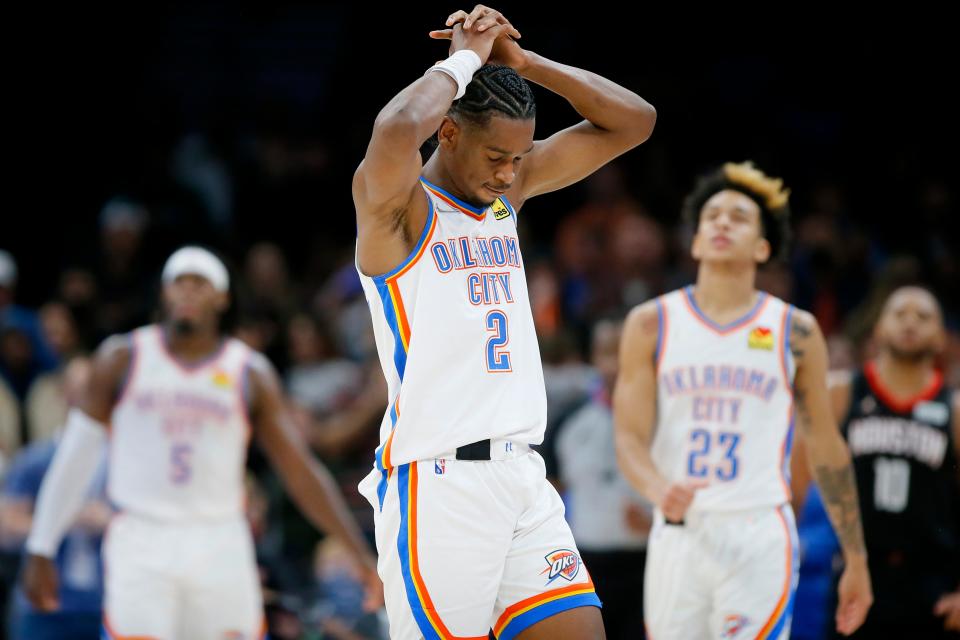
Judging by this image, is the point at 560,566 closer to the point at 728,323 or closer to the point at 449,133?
the point at 449,133

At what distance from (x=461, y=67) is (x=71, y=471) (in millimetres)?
3794

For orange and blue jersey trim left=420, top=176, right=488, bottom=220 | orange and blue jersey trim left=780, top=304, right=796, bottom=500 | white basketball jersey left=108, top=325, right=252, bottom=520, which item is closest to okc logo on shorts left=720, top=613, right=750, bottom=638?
orange and blue jersey trim left=780, top=304, right=796, bottom=500

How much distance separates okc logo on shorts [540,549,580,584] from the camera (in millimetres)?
4723

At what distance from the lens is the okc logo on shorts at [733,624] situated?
6.24m

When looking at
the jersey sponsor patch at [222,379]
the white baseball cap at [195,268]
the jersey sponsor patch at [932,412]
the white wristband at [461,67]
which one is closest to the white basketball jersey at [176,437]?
the jersey sponsor patch at [222,379]

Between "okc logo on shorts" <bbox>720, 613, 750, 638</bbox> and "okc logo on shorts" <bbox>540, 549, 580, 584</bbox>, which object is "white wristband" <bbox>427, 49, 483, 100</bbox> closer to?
"okc logo on shorts" <bbox>540, 549, 580, 584</bbox>

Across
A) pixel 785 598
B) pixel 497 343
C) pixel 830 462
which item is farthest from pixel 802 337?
pixel 497 343

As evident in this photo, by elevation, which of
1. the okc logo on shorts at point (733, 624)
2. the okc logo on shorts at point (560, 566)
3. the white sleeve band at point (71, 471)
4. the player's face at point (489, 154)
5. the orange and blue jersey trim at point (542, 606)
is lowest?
the okc logo on shorts at point (733, 624)

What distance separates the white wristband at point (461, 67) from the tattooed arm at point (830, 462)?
258 cm

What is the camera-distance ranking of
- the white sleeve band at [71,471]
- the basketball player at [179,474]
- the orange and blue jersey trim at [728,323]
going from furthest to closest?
1. the white sleeve band at [71,471]
2. the basketball player at [179,474]
3. the orange and blue jersey trim at [728,323]

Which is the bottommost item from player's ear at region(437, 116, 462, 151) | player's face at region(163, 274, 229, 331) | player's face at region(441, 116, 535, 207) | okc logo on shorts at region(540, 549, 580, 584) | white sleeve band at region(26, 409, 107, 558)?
okc logo on shorts at region(540, 549, 580, 584)

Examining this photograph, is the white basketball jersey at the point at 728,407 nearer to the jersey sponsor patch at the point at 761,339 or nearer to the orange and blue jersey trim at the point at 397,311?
the jersey sponsor patch at the point at 761,339

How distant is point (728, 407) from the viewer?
257 inches

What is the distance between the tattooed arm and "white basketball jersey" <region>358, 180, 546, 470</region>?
84.0 inches
